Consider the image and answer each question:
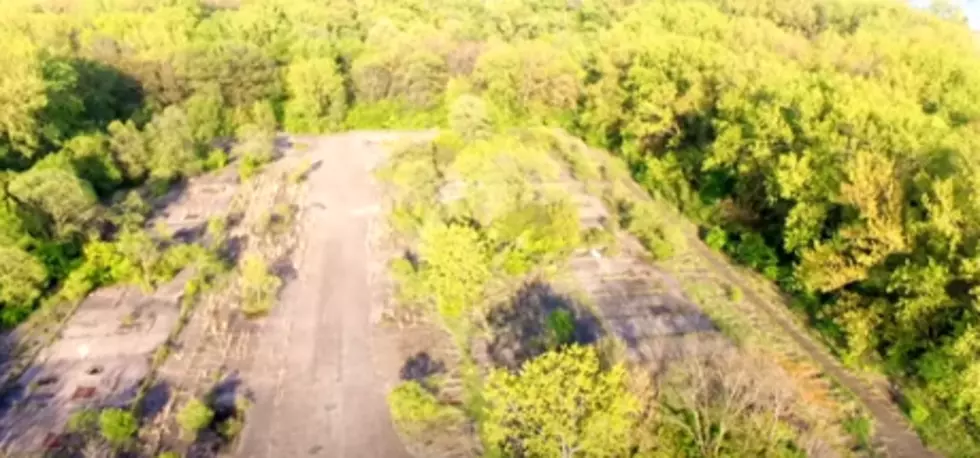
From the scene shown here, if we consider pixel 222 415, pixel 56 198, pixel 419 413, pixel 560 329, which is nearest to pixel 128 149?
pixel 56 198

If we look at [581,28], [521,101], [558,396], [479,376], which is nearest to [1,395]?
[479,376]

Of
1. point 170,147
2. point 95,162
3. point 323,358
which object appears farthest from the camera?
point 170,147

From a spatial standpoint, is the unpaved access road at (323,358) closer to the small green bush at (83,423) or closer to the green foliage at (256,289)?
the green foliage at (256,289)

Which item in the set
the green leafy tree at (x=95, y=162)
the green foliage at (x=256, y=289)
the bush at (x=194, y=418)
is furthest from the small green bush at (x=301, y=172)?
the bush at (x=194, y=418)

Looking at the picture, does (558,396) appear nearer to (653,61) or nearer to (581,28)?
(653,61)

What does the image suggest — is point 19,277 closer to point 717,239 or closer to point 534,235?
point 534,235

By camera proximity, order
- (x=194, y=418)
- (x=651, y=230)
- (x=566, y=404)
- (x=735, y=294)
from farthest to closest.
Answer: (x=651, y=230), (x=735, y=294), (x=194, y=418), (x=566, y=404)
